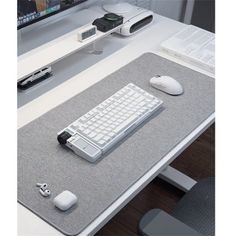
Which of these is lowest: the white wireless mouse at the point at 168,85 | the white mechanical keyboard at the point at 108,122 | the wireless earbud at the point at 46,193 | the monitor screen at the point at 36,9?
the wireless earbud at the point at 46,193

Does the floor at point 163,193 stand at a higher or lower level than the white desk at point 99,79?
lower

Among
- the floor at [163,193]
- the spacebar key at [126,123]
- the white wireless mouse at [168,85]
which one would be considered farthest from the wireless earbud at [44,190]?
the floor at [163,193]

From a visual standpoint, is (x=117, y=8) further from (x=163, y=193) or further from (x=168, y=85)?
(x=163, y=193)

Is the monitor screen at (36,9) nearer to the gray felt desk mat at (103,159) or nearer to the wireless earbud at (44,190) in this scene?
the gray felt desk mat at (103,159)

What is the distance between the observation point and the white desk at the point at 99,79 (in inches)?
34.5

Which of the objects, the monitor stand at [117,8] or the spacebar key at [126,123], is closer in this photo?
the spacebar key at [126,123]

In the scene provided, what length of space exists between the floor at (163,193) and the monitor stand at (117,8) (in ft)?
2.54

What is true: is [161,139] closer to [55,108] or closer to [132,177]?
[132,177]

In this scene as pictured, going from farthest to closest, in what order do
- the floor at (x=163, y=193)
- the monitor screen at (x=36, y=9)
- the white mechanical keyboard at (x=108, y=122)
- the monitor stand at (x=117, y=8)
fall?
the floor at (x=163, y=193) < the monitor stand at (x=117, y=8) < the monitor screen at (x=36, y=9) < the white mechanical keyboard at (x=108, y=122)

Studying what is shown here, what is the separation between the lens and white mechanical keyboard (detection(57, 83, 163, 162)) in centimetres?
103

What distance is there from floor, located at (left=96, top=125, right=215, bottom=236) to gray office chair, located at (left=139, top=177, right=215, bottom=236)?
502 mm

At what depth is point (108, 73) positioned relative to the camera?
1347 mm

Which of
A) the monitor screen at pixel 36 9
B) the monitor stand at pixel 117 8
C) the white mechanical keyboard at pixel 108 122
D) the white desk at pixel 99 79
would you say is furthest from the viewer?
the monitor stand at pixel 117 8
